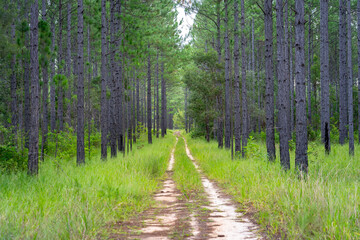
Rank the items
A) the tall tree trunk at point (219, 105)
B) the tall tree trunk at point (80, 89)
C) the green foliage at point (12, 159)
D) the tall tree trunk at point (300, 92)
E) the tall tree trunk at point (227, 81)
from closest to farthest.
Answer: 1. the tall tree trunk at point (300, 92)
2. the green foliage at point (12, 159)
3. the tall tree trunk at point (80, 89)
4. the tall tree trunk at point (227, 81)
5. the tall tree trunk at point (219, 105)

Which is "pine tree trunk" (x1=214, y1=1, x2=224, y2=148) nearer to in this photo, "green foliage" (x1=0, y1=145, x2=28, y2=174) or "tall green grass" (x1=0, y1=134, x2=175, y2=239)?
"tall green grass" (x1=0, y1=134, x2=175, y2=239)

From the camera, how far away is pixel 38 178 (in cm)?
773

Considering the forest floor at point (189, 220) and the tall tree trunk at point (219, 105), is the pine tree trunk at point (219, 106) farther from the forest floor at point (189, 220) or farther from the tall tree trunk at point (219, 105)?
the forest floor at point (189, 220)

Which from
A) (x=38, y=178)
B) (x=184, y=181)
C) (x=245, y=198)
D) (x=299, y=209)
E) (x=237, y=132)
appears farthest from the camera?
(x=237, y=132)

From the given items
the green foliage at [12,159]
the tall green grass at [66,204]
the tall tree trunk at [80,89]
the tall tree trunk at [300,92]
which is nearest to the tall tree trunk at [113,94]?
the tall tree trunk at [80,89]

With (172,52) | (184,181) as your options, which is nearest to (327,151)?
(184,181)

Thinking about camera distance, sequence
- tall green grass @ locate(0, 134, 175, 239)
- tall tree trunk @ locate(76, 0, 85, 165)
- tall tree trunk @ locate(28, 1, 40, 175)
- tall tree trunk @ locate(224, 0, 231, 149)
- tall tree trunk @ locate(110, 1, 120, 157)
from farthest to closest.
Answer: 1. tall tree trunk @ locate(224, 0, 231, 149)
2. tall tree trunk @ locate(110, 1, 120, 157)
3. tall tree trunk @ locate(76, 0, 85, 165)
4. tall tree trunk @ locate(28, 1, 40, 175)
5. tall green grass @ locate(0, 134, 175, 239)

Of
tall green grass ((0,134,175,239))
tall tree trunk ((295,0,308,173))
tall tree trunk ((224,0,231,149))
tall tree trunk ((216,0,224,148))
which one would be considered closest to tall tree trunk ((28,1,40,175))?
tall green grass ((0,134,175,239))

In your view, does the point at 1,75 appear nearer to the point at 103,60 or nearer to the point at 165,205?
the point at 103,60

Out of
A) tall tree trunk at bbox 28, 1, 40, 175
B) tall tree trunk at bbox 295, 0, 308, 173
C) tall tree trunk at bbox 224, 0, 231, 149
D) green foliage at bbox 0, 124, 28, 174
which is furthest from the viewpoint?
tall tree trunk at bbox 224, 0, 231, 149

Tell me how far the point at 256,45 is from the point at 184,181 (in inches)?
1330

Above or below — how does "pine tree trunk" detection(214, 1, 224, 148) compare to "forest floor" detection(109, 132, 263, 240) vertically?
above

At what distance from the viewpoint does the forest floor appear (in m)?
4.72

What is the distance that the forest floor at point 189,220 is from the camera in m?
4.72
